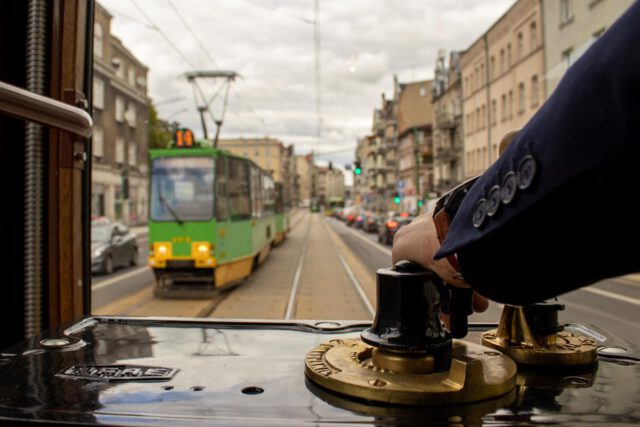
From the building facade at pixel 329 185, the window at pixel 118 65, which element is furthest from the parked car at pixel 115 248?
the building facade at pixel 329 185

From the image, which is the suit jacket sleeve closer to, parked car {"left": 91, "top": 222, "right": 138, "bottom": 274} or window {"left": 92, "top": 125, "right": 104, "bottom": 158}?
window {"left": 92, "top": 125, "right": 104, "bottom": 158}

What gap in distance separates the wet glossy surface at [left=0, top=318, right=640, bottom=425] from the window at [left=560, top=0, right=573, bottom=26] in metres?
0.90

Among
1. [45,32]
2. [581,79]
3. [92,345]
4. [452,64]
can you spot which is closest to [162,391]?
[92,345]

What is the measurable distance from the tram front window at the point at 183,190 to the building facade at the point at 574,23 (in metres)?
8.31

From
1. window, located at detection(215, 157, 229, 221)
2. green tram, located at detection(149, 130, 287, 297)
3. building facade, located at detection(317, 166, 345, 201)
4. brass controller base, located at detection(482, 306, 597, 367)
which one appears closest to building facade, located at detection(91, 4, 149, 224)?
brass controller base, located at detection(482, 306, 597, 367)

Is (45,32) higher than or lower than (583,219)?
higher

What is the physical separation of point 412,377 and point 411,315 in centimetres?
10

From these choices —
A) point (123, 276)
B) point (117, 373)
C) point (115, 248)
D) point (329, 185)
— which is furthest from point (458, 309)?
point (329, 185)

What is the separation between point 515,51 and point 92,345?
4.08m

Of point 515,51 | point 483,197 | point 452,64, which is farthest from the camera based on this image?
point 515,51

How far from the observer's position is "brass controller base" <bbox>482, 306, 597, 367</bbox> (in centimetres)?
100

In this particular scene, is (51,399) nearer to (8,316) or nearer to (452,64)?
(8,316)

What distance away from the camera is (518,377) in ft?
3.13

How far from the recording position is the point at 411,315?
34.5 inches
